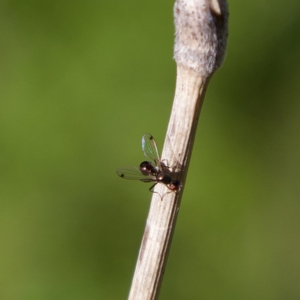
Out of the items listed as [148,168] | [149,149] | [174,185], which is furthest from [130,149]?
[174,185]

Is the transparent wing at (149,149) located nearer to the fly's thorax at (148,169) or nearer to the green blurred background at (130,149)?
the fly's thorax at (148,169)

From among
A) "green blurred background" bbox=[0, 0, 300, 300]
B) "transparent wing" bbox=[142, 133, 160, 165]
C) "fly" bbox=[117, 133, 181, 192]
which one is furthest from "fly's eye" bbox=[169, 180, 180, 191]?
"green blurred background" bbox=[0, 0, 300, 300]

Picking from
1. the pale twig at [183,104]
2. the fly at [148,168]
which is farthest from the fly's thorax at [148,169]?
the pale twig at [183,104]

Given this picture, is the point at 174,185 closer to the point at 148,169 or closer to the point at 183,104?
the point at 183,104

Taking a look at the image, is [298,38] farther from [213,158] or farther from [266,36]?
[213,158]

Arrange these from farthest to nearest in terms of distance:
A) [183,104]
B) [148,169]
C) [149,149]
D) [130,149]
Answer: [130,149]
[149,149]
[148,169]
[183,104]

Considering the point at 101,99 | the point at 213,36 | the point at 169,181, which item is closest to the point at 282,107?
the point at 101,99
